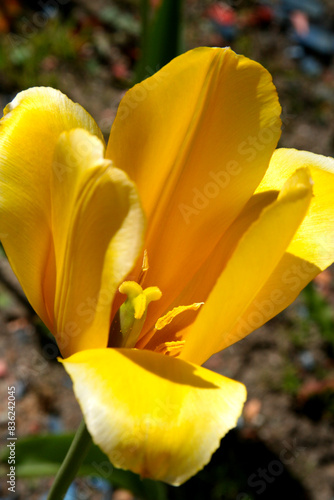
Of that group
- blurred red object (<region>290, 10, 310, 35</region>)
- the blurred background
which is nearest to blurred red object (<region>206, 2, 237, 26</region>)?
the blurred background

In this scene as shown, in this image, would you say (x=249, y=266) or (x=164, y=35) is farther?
(x=164, y=35)

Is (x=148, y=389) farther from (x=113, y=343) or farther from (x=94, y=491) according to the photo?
(x=94, y=491)

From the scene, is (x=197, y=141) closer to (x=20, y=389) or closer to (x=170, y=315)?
(x=170, y=315)

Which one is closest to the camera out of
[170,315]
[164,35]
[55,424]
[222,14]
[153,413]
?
[153,413]

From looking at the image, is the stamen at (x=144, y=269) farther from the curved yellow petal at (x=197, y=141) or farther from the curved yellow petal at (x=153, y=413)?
the curved yellow petal at (x=153, y=413)

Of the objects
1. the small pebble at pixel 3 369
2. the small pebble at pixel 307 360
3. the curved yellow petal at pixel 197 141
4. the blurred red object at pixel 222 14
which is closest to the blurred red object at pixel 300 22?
the blurred red object at pixel 222 14

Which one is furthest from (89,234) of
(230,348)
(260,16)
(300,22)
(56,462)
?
(300,22)
